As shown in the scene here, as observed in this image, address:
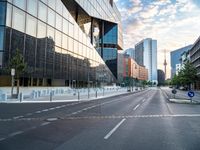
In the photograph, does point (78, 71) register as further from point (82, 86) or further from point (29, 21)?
point (29, 21)

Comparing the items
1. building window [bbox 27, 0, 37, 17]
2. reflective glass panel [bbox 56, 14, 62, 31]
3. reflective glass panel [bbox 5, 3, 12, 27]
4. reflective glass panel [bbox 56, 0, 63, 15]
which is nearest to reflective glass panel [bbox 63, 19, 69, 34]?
reflective glass panel [bbox 56, 14, 62, 31]

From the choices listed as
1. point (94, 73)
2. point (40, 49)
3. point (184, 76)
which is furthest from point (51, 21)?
point (184, 76)

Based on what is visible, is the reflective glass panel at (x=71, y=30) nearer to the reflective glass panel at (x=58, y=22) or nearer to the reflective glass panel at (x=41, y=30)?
the reflective glass panel at (x=58, y=22)

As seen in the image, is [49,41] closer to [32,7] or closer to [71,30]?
[32,7]

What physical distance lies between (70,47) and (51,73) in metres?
9.12

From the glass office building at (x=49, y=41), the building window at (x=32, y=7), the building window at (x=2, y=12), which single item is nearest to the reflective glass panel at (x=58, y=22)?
the glass office building at (x=49, y=41)

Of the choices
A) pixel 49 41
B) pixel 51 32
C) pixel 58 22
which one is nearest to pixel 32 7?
pixel 51 32

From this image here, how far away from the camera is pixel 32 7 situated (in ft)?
105

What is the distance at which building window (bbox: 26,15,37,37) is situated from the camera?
102 ft

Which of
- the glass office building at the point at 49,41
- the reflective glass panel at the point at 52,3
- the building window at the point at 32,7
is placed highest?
the reflective glass panel at the point at 52,3

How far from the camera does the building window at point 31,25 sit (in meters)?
31.0

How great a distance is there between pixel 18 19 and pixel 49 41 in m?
8.04

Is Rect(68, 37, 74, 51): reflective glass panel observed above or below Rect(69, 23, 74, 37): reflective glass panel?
below

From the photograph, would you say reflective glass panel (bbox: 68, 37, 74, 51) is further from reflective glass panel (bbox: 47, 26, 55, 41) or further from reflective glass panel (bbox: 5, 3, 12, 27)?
reflective glass panel (bbox: 5, 3, 12, 27)
